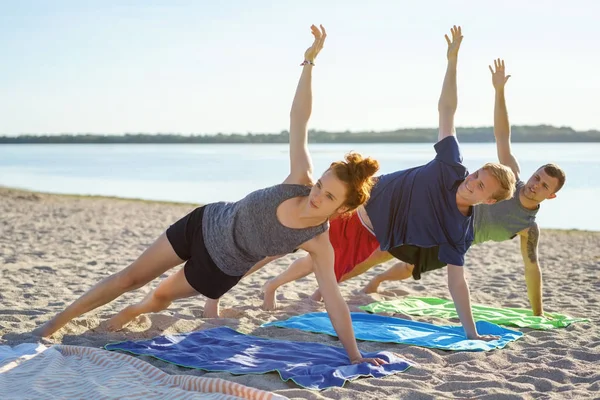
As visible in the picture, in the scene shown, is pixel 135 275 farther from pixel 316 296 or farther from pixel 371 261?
pixel 316 296

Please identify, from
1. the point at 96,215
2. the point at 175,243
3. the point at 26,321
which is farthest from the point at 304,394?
the point at 96,215

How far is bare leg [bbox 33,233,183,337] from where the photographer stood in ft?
14.8

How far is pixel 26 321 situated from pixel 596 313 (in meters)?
4.75

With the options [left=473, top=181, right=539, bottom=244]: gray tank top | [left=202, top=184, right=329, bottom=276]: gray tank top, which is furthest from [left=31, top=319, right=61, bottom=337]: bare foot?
[left=473, top=181, right=539, bottom=244]: gray tank top

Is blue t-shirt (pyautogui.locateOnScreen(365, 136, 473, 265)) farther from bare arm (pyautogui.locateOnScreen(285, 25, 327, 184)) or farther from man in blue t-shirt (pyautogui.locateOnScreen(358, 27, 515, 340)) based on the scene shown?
bare arm (pyautogui.locateOnScreen(285, 25, 327, 184))

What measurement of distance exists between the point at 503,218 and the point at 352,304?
1.56 m

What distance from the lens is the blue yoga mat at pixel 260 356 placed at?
13.6ft

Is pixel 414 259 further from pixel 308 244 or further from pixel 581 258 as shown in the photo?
pixel 581 258

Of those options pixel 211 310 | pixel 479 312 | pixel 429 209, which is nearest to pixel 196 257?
pixel 211 310

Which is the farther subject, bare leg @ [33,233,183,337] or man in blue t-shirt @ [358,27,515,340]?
man in blue t-shirt @ [358,27,515,340]

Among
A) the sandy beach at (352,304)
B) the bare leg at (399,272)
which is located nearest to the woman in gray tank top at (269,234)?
the sandy beach at (352,304)

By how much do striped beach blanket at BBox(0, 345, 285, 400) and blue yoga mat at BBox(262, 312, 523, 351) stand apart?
63.3 inches

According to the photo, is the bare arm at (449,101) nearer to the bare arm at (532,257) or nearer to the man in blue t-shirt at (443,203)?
the man in blue t-shirt at (443,203)

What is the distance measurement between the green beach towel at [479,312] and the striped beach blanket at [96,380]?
2.66 metres
